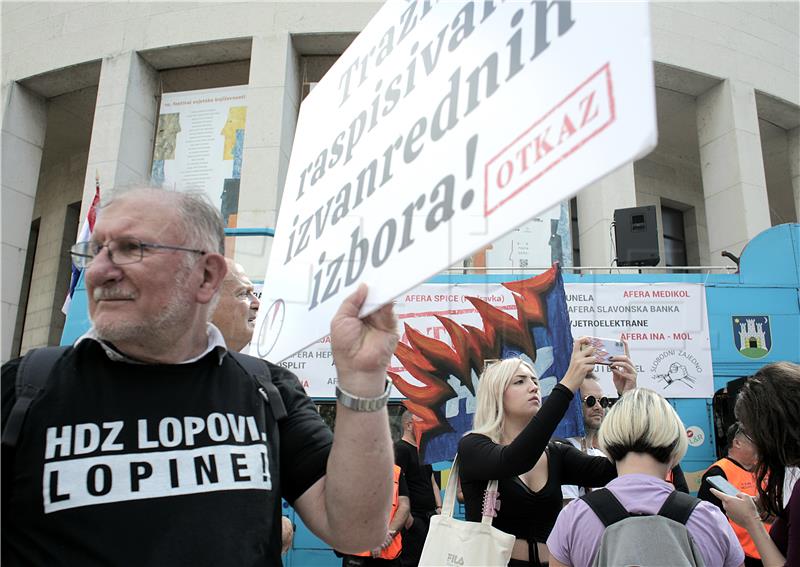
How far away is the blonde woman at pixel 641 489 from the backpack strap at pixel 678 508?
0.05ft

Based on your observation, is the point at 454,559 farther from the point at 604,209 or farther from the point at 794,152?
the point at 794,152

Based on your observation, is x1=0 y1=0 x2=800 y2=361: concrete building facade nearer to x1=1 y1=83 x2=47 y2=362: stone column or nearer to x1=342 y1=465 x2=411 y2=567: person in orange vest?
x1=1 y1=83 x2=47 y2=362: stone column

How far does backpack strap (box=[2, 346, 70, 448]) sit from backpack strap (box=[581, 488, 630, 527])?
165 cm

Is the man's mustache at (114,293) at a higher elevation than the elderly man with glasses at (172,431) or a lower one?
higher

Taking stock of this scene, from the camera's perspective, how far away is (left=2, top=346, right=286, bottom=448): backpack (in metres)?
1.20

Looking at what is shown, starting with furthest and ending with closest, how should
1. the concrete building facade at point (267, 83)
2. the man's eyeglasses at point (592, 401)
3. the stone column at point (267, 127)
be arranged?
1. the concrete building facade at point (267, 83)
2. the stone column at point (267, 127)
3. the man's eyeglasses at point (592, 401)

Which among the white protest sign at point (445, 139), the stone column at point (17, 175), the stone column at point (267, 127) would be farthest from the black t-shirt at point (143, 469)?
the stone column at point (17, 175)

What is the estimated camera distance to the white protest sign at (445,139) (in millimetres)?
869

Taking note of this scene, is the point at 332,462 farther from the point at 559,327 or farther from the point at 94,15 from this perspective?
the point at 94,15

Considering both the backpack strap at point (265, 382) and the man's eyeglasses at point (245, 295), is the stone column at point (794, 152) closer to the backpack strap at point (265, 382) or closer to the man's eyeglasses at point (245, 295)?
the man's eyeglasses at point (245, 295)

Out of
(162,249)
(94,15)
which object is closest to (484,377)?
(162,249)

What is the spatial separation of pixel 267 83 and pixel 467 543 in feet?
36.0

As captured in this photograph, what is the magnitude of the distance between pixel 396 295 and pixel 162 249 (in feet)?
1.93

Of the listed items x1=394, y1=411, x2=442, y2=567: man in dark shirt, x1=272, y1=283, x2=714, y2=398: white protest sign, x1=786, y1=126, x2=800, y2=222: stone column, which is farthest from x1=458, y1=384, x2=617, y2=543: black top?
x1=786, y1=126, x2=800, y2=222: stone column
